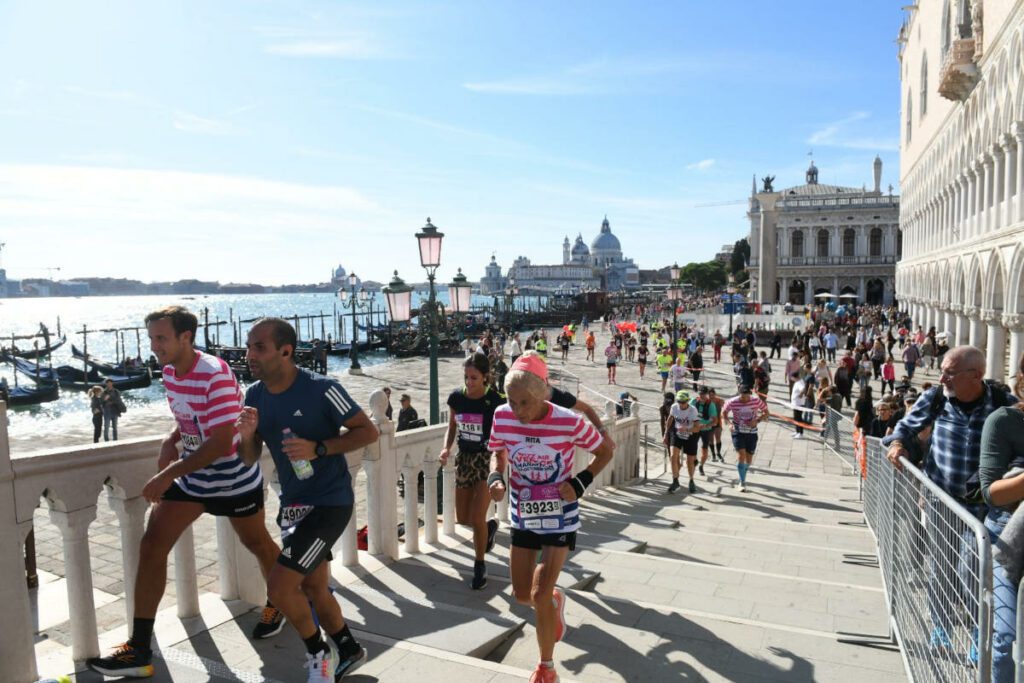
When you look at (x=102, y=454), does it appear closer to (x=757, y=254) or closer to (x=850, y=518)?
(x=850, y=518)

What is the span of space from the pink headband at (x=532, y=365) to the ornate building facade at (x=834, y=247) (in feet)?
207

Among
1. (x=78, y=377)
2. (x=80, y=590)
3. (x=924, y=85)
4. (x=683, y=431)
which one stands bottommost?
(x=78, y=377)

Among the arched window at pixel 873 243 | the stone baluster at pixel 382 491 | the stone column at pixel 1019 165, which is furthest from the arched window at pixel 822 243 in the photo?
the stone baluster at pixel 382 491

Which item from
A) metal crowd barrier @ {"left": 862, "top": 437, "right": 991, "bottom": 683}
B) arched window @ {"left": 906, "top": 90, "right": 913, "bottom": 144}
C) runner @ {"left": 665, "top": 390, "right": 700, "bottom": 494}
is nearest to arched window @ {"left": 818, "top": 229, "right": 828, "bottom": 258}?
arched window @ {"left": 906, "top": 90, "right": 913, "bottom": 144}

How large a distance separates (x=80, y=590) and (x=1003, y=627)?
11.0 feet

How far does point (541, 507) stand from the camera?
3121 millimetres

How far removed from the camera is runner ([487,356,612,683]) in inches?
119

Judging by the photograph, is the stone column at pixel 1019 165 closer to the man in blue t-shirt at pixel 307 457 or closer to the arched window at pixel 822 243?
the man in blue t-shirt at pixel 307 457

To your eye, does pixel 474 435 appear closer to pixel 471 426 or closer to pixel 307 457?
pixel 471 426

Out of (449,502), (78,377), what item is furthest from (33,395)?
(449,502)

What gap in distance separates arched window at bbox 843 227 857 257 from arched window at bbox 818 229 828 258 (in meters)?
1.50

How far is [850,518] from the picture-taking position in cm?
754

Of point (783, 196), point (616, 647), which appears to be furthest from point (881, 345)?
point (783, 196)

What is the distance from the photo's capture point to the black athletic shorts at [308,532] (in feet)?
9.00
